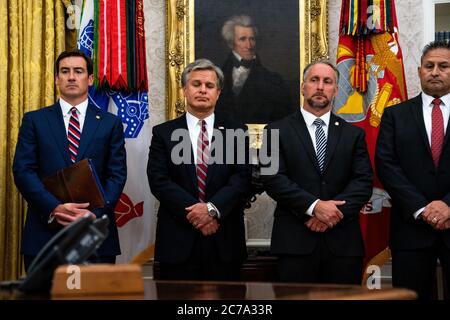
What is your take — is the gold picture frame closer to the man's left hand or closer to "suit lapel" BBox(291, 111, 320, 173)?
"suit lapel" BBox(291, 111, 320, 173)

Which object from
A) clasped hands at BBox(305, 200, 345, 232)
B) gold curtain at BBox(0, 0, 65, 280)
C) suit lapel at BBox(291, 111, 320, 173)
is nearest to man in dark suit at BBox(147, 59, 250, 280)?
suit lapel at BBox(291, 111, 320, 173)

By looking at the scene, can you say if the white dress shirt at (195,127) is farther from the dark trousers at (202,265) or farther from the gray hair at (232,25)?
the gray hair at (232,25)

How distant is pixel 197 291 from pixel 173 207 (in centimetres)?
168

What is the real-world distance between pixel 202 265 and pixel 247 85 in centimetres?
174

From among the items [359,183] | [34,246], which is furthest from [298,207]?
[34,246]

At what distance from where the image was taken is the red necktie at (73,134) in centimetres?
385

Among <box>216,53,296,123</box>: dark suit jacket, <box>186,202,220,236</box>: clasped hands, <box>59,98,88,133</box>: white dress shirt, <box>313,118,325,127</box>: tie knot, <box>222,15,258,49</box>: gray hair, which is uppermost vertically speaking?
<box>222,15,258,49</box>: gray hair

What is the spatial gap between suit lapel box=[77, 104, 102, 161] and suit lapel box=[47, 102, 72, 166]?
73 millimetres

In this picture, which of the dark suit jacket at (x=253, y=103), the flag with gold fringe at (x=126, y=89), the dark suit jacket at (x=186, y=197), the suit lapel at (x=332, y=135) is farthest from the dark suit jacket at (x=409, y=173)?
the flag with gold fringe at (x=126, y=89)

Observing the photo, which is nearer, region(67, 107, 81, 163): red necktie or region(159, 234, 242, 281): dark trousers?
region(159, 234, 242, 281): dark trousers

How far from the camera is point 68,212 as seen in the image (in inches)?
141

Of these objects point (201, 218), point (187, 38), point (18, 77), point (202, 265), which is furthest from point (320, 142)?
point (18, 77)

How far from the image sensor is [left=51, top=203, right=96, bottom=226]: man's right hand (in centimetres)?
357

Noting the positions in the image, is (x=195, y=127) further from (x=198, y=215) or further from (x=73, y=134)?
(x=73, y=134)
